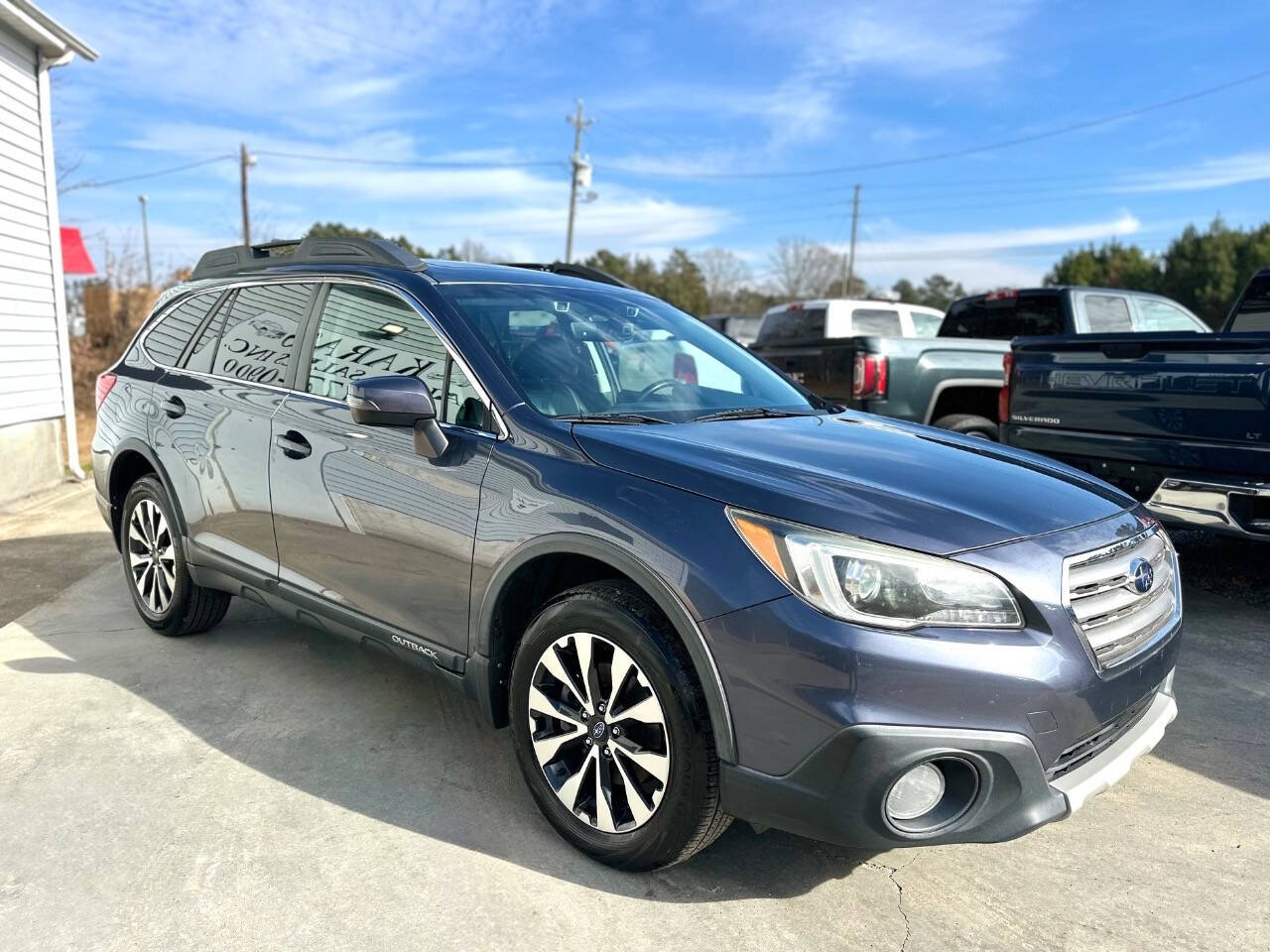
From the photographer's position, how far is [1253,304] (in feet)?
20.2

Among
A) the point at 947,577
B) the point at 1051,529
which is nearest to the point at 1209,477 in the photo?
the point at 1051,529

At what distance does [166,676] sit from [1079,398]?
189 inches

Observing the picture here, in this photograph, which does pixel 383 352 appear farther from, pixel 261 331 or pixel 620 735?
pixel 620 735

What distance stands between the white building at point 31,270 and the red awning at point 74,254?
387 cm

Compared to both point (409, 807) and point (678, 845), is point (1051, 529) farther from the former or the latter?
point (409, 807)

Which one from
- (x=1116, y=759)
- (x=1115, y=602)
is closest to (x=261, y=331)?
(x=1115, y=602)

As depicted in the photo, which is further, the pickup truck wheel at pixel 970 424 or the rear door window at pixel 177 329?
the pickup truck wheel at pixel 970 424

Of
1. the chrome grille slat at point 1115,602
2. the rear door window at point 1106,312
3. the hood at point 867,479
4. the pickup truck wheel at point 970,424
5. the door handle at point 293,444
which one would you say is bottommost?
the pickup truck wheel at point 970,424

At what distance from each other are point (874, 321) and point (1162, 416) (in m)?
8.55

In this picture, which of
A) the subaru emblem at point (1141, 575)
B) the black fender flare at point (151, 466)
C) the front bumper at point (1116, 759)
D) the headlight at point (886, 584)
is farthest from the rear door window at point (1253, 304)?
the black fender flare at point (151, 466)

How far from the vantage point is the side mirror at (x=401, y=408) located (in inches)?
115

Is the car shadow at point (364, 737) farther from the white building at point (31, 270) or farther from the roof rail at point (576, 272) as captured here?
the white building at point (31, 270)

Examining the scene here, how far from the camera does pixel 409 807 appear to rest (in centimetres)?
309

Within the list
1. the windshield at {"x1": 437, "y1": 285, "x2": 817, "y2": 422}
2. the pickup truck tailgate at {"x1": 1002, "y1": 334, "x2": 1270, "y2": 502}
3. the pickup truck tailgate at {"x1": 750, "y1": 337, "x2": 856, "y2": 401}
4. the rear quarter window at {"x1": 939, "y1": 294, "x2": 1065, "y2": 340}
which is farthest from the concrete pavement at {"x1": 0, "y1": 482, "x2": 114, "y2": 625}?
the rear quarter window at {"x1": 939, "y1": 294, "x2": 1065, "y2": 340}
